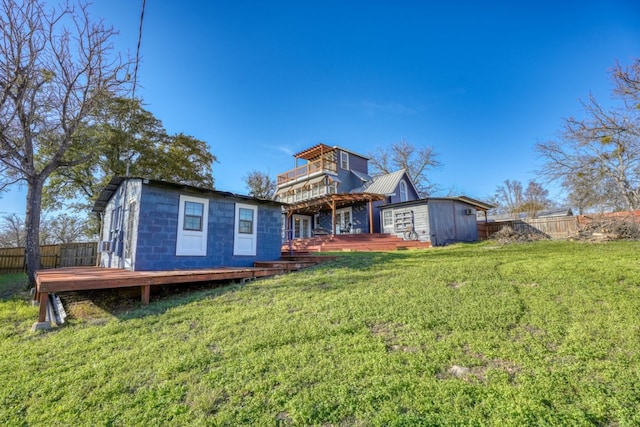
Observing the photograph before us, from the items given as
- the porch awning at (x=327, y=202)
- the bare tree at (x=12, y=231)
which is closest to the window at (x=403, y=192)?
the porch awning at (x=327, y=202)

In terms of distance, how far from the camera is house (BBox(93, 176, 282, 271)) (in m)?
7.29

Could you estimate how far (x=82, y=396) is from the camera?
2.77 m

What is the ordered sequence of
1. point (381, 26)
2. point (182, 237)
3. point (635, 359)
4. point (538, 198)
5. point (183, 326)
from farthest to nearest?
point (538, 198), point (381, 26), point (182, 237), point (183, 326), point (635, 359)

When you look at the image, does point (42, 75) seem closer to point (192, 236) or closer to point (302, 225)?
point (192, 236)

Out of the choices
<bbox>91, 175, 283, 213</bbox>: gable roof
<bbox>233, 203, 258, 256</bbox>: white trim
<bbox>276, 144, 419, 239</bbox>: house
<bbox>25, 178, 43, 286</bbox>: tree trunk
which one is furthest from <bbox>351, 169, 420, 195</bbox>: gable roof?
<bbox>25, 178, 43, 286</bbox>: tree trunk

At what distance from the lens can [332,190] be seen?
20000 mm

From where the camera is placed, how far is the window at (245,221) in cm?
899

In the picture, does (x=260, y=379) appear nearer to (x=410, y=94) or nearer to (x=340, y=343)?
(x=340, y=343)

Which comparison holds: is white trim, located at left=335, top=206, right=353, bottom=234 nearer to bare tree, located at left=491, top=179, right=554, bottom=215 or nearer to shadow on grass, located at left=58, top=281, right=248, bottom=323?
shadow on grass, located at left=58, top=281, right=248, bottom=323

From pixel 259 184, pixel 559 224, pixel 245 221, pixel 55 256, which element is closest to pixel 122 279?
pixel 245 221

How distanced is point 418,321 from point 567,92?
1555cm

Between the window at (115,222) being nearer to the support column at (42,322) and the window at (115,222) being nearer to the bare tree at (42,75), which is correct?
the bare tree at (42,75)

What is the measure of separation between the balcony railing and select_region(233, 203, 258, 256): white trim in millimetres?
11568

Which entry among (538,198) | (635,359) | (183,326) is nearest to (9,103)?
(183,326)
